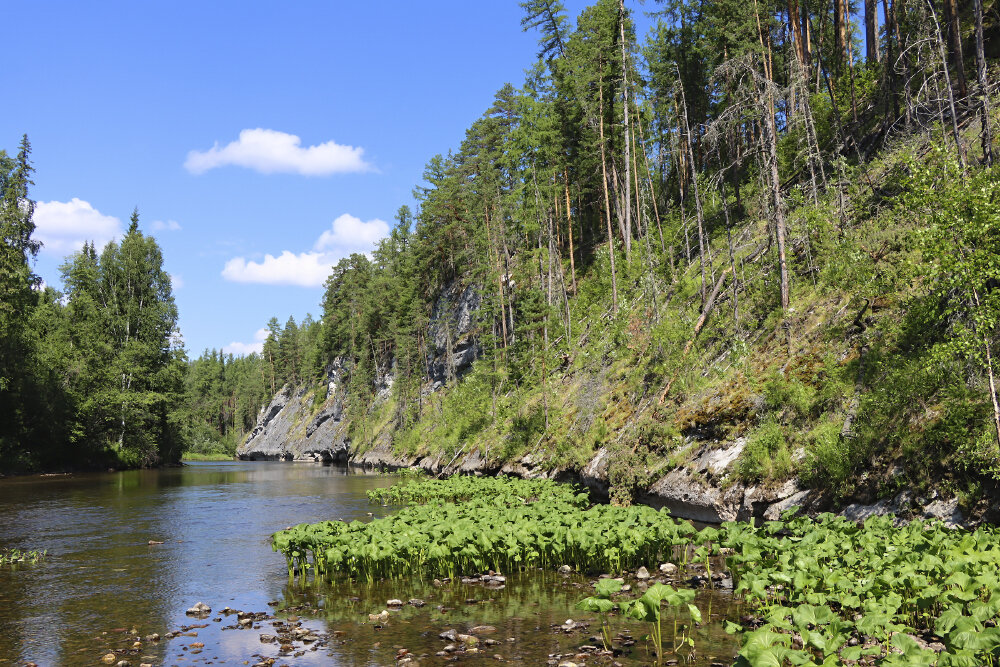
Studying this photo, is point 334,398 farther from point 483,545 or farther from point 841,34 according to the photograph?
point 483,545

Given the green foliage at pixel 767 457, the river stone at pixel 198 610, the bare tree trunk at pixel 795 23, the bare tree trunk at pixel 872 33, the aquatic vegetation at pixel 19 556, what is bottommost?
the river stone at pixel 198 610

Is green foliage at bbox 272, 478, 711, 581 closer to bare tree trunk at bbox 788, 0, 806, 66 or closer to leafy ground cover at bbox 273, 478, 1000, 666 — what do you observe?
leafy ground cover at bbox 273, 478, 1000, 666

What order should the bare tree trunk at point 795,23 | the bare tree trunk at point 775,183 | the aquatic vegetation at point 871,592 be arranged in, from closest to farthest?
the aquatic vegetation at point 871,592 < the bare tree trunk at point 775,183 < the bare tree trunk at point 795,23

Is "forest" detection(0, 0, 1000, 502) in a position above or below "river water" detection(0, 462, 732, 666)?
above

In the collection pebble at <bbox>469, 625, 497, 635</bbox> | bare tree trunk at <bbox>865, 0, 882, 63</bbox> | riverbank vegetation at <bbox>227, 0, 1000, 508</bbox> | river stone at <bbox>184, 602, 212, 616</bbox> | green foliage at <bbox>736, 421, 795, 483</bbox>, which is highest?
bare tree trunk at <bbox>865, 0, 882, 63</bbox>

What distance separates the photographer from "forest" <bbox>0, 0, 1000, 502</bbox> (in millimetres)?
11961

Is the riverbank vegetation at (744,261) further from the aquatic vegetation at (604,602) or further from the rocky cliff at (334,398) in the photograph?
the aquatic vegetation at (604,602)

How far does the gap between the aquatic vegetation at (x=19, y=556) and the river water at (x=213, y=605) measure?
26 cm

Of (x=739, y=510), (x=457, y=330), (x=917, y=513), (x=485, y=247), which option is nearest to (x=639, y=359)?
(x=739, y=510)

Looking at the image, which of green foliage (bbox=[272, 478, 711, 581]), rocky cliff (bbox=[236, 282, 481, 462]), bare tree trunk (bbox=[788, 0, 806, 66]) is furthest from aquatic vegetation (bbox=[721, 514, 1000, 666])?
rocky cliff (bbox=[236, 282, 481, 462])

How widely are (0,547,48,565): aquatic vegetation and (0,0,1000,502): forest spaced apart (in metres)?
14.6

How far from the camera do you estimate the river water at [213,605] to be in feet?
25.6

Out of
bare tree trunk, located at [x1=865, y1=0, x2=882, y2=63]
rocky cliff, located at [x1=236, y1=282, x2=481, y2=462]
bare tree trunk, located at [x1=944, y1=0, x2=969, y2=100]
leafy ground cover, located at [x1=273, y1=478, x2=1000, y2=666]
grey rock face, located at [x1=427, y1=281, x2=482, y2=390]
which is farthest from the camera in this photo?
rocky cliff, located at [x1=236, y1=282, x2=481, y2=462]

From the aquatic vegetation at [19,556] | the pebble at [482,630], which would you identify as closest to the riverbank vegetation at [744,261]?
the pebble at [482,630]
